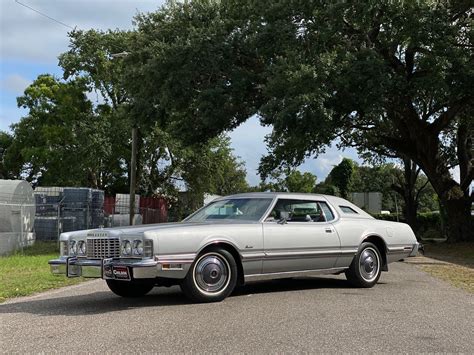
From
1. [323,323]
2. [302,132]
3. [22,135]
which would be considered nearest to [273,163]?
[302,132]

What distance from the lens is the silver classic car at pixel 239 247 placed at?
7.36 m

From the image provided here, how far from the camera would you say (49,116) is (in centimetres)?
4272

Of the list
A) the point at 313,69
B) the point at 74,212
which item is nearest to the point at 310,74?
the point at 313,69

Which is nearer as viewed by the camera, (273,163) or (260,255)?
(260,255)

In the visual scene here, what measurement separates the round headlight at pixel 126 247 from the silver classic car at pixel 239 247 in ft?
0.05

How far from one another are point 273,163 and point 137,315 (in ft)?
68.0

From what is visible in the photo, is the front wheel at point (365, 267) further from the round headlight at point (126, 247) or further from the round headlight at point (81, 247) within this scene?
the round headlight at point (81, 247)

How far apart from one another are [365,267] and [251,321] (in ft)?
11.9

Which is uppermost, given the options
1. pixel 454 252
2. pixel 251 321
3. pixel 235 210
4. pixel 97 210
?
pixel 97 210

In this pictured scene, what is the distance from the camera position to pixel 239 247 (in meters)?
7.96

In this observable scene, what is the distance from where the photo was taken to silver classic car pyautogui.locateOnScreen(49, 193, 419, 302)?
24.1 ft

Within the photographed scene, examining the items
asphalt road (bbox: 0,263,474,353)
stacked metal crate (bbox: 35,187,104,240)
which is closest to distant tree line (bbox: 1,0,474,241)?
stacked metal crate (bbox: 35,187,104,240)

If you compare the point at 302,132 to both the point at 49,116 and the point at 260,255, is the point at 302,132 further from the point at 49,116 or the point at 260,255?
the point at 49,116

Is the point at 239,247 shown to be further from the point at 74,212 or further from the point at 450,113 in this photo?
the point at 74,212
